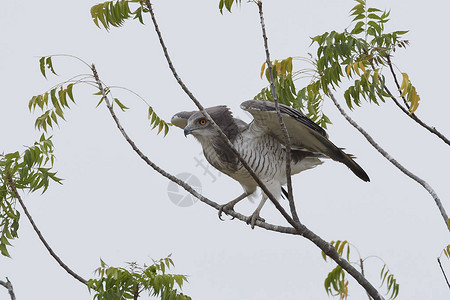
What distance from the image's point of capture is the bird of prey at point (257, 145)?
5293 millimetres

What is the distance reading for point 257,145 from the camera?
18.1ft

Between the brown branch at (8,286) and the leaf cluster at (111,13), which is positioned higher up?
the leaf cluster at (111,13)

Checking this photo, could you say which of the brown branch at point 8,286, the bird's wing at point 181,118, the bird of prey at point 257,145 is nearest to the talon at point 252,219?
the bird of prey at point 257,145

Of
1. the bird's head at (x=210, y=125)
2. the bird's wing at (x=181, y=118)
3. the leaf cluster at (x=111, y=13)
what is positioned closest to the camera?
the leaf cluster at (x=111, y=13)

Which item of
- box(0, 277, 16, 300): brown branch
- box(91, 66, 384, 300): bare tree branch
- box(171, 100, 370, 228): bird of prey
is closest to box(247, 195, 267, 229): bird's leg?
box(171, 100, 370, 228): bird of prey

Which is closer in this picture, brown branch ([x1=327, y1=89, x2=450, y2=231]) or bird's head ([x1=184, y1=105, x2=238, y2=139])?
brown branch ([x1=327, y1=89, x2=450, y2=231])

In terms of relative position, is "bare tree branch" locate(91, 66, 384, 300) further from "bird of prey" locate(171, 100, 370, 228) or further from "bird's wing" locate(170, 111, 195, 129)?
"bird's wing" locate(170, 111, 195, 129)

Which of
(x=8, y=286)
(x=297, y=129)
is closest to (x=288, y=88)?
(x=297, y=129)

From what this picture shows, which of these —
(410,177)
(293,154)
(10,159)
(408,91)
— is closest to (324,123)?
(293,154)

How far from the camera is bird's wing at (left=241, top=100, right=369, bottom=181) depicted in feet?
15.9

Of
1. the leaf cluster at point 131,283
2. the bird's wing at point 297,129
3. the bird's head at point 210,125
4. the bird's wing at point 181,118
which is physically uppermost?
the bird's wing at point 181,118

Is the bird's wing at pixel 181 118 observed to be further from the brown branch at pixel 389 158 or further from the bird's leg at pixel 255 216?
the brown branch at pixel 389 158

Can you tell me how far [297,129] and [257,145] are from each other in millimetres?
474

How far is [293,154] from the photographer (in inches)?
234
